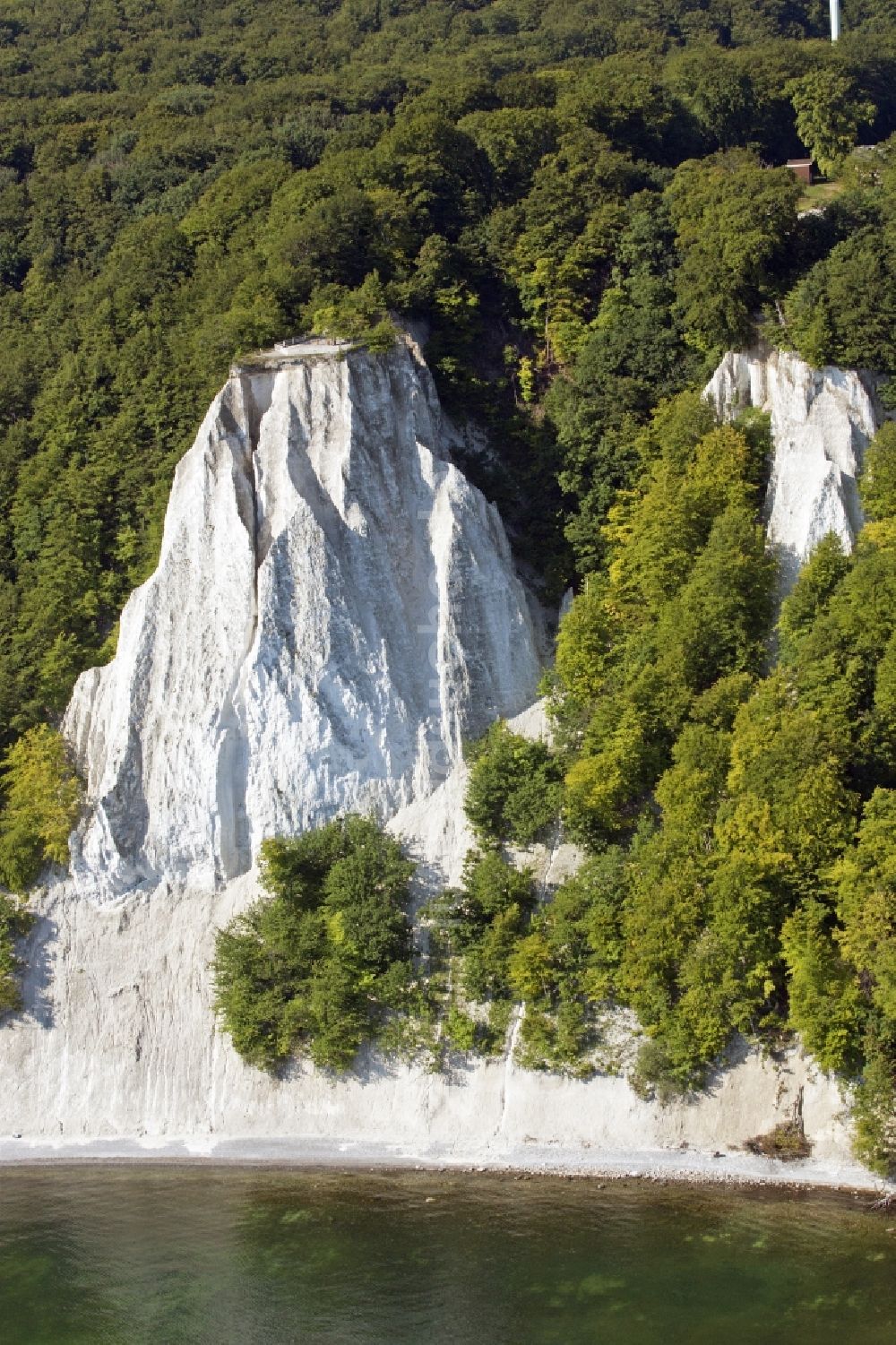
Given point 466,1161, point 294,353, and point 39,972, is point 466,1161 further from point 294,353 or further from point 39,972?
point 294,353

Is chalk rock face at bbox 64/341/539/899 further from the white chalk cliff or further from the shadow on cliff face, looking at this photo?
the shadow on cliff face

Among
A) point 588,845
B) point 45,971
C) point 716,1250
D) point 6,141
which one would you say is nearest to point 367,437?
point 588,845

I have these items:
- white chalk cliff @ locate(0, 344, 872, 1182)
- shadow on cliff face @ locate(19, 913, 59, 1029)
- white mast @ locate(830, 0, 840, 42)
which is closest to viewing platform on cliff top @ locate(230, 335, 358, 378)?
white chalk cliff @ locate(0, 344, 872, 1182)

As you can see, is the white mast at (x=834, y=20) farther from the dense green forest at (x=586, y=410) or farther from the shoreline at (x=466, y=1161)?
the shoreline at (x=466, y=1161)

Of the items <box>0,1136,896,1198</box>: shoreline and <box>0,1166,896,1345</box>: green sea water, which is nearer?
<box>0,1166,896,1345</box>: green sea water

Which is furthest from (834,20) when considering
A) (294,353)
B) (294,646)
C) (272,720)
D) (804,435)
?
(272,720)

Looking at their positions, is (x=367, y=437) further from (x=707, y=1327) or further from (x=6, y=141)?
(x=6, y=141)

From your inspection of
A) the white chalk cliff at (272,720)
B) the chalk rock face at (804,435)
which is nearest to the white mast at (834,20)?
the chalk rock face at (804,435)
